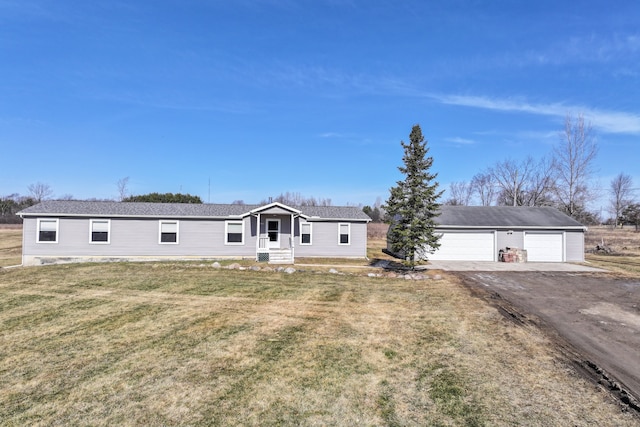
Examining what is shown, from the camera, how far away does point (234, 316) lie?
9.01 meters

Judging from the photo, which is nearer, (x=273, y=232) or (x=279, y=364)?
(x=279, y=364)

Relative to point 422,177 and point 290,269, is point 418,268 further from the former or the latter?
point 290,269

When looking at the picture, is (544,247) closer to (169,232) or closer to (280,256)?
(280,256)

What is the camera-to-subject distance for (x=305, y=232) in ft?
71.9

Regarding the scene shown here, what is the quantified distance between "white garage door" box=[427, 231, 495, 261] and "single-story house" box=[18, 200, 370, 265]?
5240mm

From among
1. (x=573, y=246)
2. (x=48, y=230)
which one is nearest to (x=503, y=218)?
(x=573, y=246)

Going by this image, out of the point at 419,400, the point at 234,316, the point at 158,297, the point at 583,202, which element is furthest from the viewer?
the point at 583,202

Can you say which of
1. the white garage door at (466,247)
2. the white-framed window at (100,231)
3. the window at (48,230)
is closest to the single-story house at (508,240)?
the white garage door at (466,247)

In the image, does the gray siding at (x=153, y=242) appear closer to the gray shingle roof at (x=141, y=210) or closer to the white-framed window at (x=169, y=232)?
the white-framed window at (x=169, y=232)

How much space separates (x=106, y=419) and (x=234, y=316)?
183 inches

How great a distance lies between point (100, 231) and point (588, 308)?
22925 mm

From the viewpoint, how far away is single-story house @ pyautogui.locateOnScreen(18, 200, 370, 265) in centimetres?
1892

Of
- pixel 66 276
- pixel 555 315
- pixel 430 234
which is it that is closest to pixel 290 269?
pixel 430 234

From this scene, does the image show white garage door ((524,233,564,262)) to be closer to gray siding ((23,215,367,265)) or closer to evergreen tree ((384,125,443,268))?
evergreen tree ((384,125,443,268))
